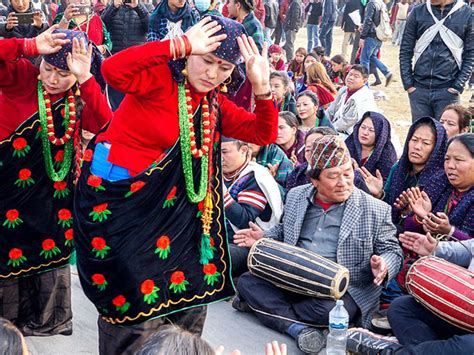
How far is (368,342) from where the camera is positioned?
3.85 meters

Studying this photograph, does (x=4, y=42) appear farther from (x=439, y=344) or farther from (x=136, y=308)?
(x=439, y=344)

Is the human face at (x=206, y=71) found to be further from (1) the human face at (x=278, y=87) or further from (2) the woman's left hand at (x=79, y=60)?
(1) the human face at (x=278, y=87)

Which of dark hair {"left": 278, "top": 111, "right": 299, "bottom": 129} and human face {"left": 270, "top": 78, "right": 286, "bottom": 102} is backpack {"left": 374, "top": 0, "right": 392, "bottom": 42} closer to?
human face {"left": 270, "top": 78, "right": 286, "bottom": 102}

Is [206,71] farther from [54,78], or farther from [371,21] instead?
[371,21]

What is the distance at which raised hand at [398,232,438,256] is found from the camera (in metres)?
4.05

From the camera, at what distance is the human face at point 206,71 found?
3.04m

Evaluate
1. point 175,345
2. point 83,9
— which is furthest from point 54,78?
point 83,9

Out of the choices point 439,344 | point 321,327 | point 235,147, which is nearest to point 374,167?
point 235,147

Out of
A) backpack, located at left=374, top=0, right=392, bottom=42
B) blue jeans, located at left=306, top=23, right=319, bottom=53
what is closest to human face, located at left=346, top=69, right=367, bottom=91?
backpack, located at left=374, top=0, right=392, bottom=42

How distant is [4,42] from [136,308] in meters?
1.46

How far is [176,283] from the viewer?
3355mm

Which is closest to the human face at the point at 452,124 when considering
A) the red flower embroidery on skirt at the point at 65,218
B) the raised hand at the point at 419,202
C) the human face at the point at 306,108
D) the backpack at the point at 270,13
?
the raised hand at the point at 419,202

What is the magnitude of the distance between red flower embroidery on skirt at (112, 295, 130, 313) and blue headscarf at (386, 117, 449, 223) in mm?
2263

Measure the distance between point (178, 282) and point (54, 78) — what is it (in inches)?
48.7
